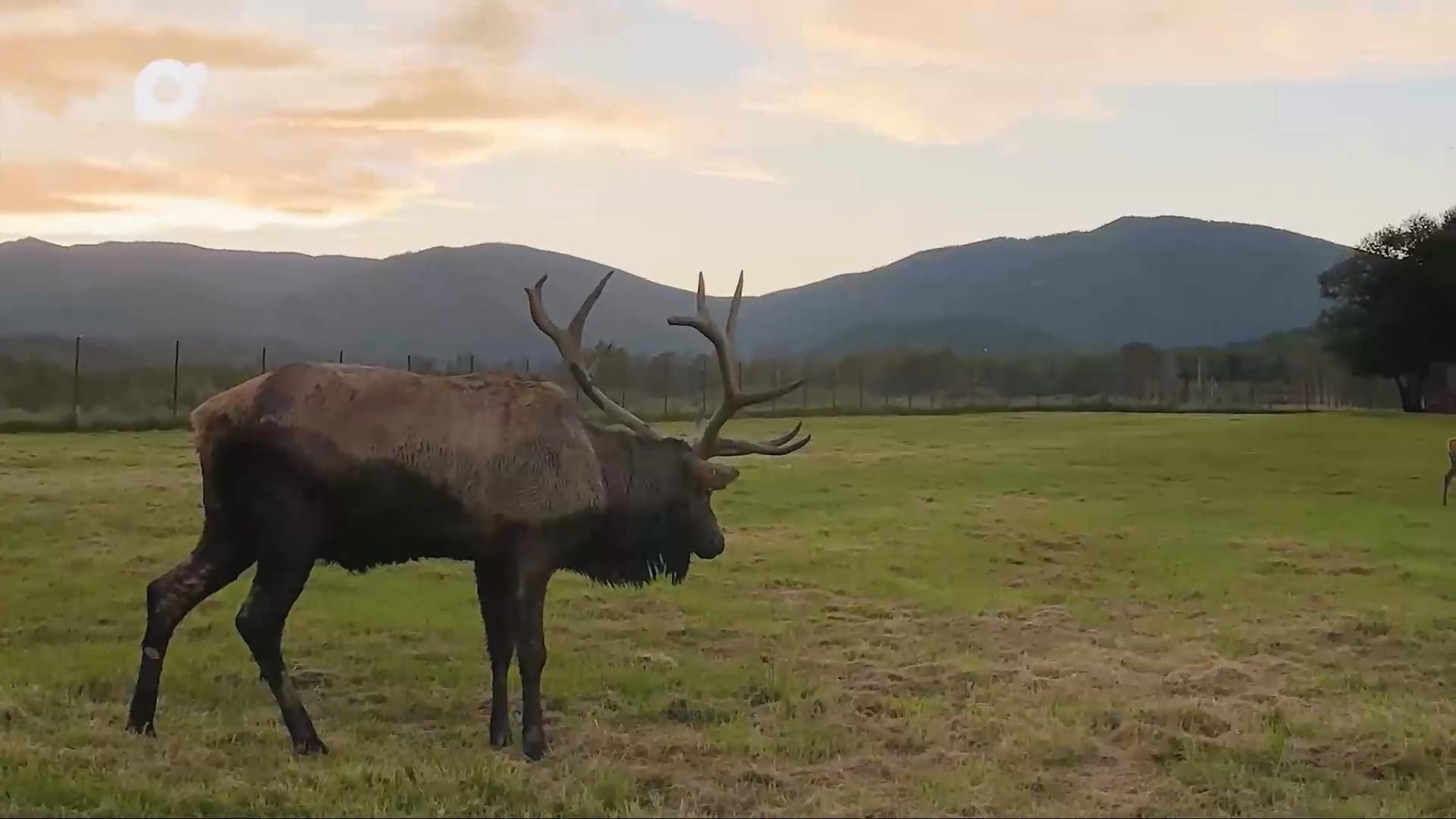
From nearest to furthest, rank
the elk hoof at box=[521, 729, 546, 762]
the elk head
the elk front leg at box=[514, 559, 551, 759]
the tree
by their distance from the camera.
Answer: the elk hoof at box=[521, 729, 546, 762], the elk front leg at box=[514, 559, 551, 759], the elk head, the tree

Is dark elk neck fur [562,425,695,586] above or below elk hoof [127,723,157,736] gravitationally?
above

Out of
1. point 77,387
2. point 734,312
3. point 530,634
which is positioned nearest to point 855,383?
point 77,387

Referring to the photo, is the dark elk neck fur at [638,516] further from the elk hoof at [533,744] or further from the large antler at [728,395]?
the elk hoof at [533,744]

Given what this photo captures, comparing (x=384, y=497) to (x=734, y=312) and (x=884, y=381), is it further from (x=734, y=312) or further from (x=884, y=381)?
(x=884, y=381)

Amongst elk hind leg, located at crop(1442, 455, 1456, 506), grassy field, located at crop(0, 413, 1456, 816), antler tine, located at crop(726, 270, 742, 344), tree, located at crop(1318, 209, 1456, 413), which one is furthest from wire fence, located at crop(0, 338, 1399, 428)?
antler tine, located at crop(726, 270, 742, 344)

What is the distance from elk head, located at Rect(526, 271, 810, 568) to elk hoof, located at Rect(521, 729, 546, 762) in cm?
165

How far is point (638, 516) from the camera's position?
766 cm

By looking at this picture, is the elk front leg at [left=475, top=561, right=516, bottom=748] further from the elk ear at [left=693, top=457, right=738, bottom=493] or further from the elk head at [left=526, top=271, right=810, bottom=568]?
the elk ear at [left=693, top=457, right=738, bottom=493]

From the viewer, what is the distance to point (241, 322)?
6447 inches

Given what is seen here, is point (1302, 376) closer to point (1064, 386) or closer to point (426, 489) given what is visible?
point (1064, 386)

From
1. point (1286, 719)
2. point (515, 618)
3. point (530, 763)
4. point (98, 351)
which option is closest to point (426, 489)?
point (515, 618)

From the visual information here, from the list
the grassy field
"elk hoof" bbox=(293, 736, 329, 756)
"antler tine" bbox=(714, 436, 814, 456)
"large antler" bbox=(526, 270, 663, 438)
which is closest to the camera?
the grassy field

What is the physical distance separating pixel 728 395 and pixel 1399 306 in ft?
157

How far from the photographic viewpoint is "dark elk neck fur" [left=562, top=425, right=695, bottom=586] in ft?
24.8
